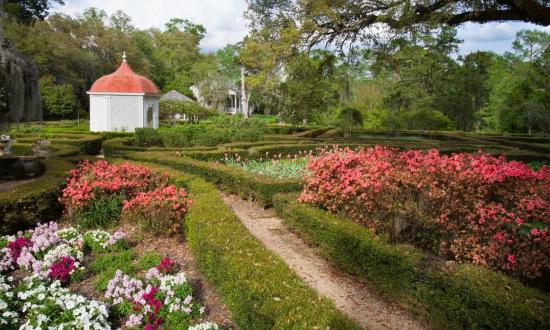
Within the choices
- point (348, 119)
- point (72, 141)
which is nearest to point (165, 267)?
point (72, 141)

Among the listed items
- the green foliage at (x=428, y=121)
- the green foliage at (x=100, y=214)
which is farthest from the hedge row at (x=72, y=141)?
the green foliage at (x=428, y=121)

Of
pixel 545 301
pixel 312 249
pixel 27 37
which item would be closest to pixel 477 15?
pixel 312 249

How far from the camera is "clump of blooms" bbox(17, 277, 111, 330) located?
12.2 feet

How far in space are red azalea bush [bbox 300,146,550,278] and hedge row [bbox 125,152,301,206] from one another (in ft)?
6.34

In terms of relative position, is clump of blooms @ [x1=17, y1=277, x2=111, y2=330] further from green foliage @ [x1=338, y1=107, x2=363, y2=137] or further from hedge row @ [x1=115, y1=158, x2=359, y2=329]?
green foliage @ [x1=338, y1=107, x2=363, y2=137]

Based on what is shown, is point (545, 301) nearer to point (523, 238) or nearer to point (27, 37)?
point (523, 238)

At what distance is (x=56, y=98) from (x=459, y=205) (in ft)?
109

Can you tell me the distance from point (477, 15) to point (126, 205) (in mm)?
9277

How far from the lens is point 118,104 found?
79.3 ft

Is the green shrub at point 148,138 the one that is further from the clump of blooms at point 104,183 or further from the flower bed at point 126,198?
the flower bed at point 126,198

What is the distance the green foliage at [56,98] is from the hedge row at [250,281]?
30.8 m

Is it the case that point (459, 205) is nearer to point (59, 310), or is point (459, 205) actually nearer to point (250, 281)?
point (250, 281)

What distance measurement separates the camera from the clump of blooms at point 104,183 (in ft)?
23.2

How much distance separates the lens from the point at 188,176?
8.42 metres
